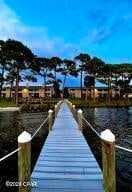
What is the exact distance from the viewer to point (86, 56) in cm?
7525

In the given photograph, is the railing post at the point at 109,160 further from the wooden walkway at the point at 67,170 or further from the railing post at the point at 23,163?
the railing post at the point at 23,163

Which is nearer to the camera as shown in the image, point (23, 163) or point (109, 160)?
point (109, 160)

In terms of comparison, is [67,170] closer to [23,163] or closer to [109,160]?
[23,163]

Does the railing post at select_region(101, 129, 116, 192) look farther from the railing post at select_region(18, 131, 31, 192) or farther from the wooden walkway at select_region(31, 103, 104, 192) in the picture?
the railing post at select_region(18, 131, 31, 192)

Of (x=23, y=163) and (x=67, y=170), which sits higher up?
(x=23, y=163)

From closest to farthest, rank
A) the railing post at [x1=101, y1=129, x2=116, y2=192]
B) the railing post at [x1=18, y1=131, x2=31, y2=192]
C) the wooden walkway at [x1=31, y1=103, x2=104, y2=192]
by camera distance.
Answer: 1. the railing post at [x1=101, y1=129, x2=116, y2=192]
2. the railing post at [x1=18, y1=131, x2=31, y2=192]
3. the wooden walkway at [x1=31, y1=103, x2=104, y2=192]

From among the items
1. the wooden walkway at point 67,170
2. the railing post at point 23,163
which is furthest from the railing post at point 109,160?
the railing post at point 23,163

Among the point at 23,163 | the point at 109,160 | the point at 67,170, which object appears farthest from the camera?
the point at 67,170

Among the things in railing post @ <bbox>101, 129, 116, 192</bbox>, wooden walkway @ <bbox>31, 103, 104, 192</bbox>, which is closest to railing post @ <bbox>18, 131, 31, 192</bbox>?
wooden walkway @ <bbox>31, 103, 104, 192</bbox>

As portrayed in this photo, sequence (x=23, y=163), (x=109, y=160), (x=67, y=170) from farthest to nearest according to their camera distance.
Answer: (x=67, y=170)
(x=23, y=163)
(x=109, y=160)

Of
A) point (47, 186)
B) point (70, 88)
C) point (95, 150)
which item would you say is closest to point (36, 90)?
point (70, 88)

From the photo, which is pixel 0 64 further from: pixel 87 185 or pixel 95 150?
pixel 87 185

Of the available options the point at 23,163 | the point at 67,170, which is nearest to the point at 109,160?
the point at 23,163

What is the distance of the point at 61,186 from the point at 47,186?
0.34 metres
